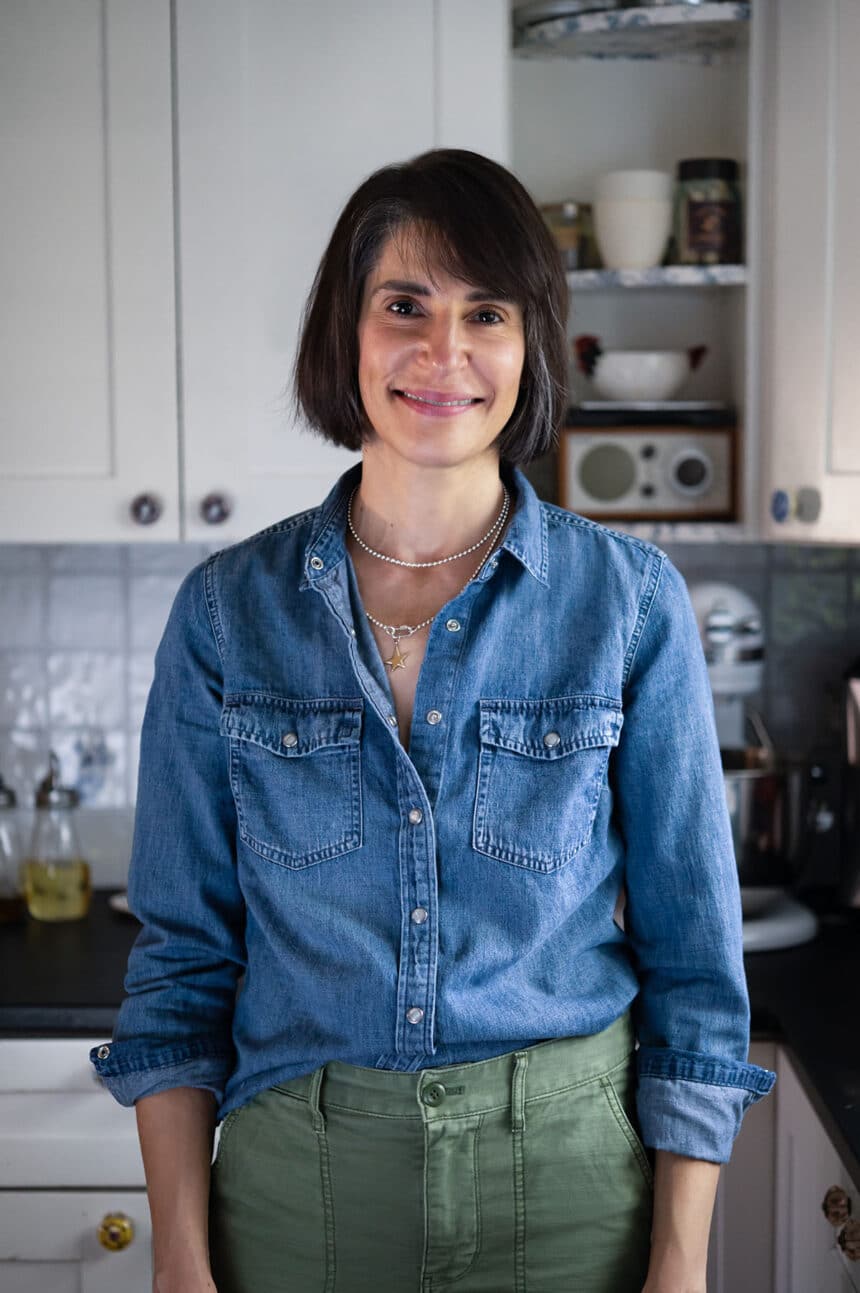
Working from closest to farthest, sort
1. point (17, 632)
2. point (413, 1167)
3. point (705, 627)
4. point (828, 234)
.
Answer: point (413, 1167) < point (828, 234) < point (705, 627) < point (17, 632)

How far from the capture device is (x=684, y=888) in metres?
1.10

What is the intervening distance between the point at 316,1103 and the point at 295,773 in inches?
10.4

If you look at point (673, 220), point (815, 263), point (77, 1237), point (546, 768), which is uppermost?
point (673, 220)

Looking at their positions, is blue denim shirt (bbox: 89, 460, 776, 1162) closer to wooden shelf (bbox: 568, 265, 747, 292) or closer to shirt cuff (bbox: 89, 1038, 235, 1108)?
shirt cuff (bbox: 89, 1038, 235, 1108)

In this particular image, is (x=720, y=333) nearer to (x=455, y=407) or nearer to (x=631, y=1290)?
(x=455, y=407)

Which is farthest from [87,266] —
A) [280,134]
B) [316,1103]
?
[316,1103]

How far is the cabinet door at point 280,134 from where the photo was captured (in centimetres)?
180

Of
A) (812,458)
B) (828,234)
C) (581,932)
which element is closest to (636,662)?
(581,932)

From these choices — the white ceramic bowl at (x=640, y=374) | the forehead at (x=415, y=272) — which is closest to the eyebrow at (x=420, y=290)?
the forehead at (x=415, y=272)

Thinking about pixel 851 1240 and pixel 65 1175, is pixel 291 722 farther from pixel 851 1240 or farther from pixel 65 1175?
pixel 65 1175

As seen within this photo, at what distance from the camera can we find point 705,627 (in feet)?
6.64

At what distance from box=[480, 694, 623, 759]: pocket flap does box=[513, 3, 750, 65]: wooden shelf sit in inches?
48.5

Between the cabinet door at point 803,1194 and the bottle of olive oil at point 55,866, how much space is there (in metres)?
1.07

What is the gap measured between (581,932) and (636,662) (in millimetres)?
227
